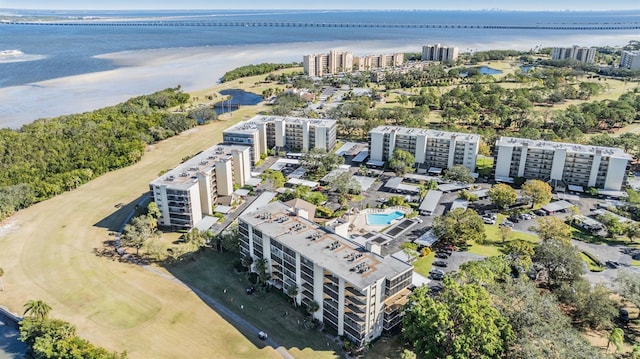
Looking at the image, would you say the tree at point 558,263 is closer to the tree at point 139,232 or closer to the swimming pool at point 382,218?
the swimming pool at point 382,218

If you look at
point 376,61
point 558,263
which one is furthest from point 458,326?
point 376,61

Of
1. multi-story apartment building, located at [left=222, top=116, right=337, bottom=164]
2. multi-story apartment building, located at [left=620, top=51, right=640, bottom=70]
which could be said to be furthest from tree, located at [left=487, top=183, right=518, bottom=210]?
multi-story apartment building, located at [left=620, top=51, right=640, bottom=70]

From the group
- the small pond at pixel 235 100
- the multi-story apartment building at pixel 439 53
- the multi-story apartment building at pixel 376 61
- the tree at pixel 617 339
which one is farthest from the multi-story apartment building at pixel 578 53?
the tree at pixel 617 339

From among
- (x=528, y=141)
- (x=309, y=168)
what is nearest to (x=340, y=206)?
(x=309, y=168)

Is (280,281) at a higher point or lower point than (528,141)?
lower

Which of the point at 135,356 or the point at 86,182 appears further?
the point at 86,182

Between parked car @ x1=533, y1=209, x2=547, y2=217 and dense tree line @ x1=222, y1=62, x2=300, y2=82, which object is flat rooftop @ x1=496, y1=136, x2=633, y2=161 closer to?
parked car @ x1=533, y1=209, x2=547, y2=217

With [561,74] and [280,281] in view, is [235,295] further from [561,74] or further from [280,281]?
[561,74]
